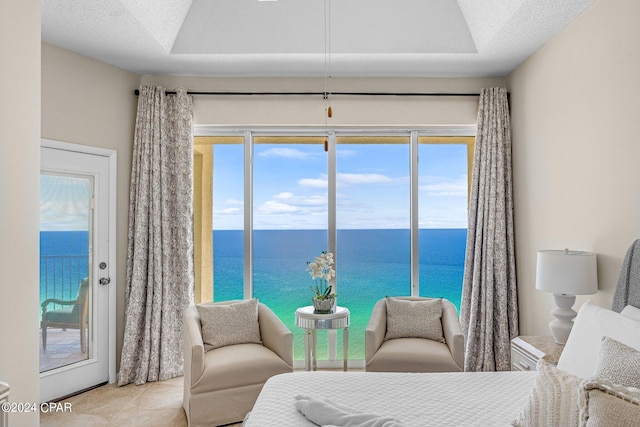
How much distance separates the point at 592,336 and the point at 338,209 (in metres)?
2.59

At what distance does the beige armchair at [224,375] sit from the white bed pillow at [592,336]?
1785mm

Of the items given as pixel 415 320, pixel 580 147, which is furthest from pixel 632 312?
pixel 415 320

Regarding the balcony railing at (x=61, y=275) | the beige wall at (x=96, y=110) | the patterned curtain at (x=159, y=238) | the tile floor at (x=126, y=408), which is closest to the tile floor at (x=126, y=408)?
the tile floor at (x=126, y=408)

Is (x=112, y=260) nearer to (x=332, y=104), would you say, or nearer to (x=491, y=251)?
(x=332, y=104)

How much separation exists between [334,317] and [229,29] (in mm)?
2475

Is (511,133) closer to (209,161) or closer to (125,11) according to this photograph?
(209,161)

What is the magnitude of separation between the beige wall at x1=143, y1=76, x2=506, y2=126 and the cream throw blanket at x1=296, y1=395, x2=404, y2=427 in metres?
2.78

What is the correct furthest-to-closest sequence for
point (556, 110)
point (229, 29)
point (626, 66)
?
point (229, 29) < point (556, 110) < point (626, 66)

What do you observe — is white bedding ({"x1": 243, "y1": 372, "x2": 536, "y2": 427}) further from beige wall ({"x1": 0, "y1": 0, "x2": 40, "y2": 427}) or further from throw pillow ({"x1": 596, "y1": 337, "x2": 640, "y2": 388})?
beige wall ({"x1": 0, "y1": 0, "x2": 40, "y2": 427})

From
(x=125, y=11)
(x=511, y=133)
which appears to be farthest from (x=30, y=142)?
(x=511, y=133)

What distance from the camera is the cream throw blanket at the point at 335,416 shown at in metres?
1.58

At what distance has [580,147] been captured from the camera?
2.88m

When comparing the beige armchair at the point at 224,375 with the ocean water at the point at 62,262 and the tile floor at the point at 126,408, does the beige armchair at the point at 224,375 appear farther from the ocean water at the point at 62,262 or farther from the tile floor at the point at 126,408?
the ocean water at the point at 62,262

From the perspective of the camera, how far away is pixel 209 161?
4.16 metres
